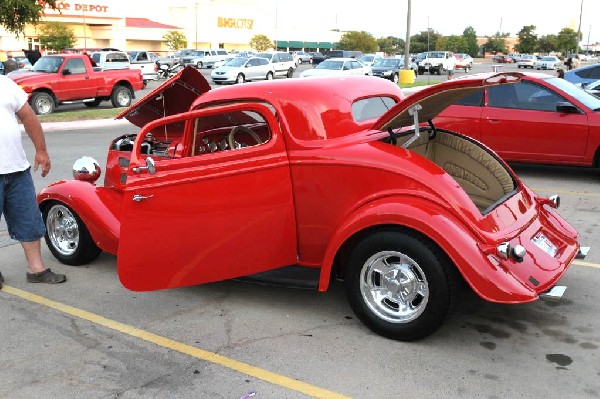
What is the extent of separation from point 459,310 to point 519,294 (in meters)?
0.92

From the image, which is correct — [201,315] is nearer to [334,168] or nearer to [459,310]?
[334,168]

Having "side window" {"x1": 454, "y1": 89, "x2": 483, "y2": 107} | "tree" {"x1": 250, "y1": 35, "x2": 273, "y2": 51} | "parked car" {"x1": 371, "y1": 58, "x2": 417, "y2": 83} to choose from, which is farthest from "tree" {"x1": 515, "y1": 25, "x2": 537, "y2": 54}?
"side window" {"x1": 454, "y1": 89, "x2": 483, "y2": 107}

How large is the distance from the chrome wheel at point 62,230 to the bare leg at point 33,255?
0.42m

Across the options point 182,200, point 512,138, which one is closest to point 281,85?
point 182,200

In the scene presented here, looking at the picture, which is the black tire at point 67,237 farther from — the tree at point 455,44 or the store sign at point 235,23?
the store sign at point 235,23

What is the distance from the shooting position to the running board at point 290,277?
4316mm

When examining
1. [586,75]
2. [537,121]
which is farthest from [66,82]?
[586,75]

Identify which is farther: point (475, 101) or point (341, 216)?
point (475, 101)

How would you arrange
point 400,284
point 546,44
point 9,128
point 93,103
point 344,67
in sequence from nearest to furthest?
point 400,284 → point 9,128 → point 93,103 → point 344,67 → point 546,44

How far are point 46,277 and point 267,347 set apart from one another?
7.62 feet

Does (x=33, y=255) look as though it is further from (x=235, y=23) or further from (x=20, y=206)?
(x=235, y=23)

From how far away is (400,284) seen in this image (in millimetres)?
3996

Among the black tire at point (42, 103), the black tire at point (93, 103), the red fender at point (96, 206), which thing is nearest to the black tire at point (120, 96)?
the black tire at point (93, 103)

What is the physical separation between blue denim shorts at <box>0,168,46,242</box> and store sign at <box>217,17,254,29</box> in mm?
99036
